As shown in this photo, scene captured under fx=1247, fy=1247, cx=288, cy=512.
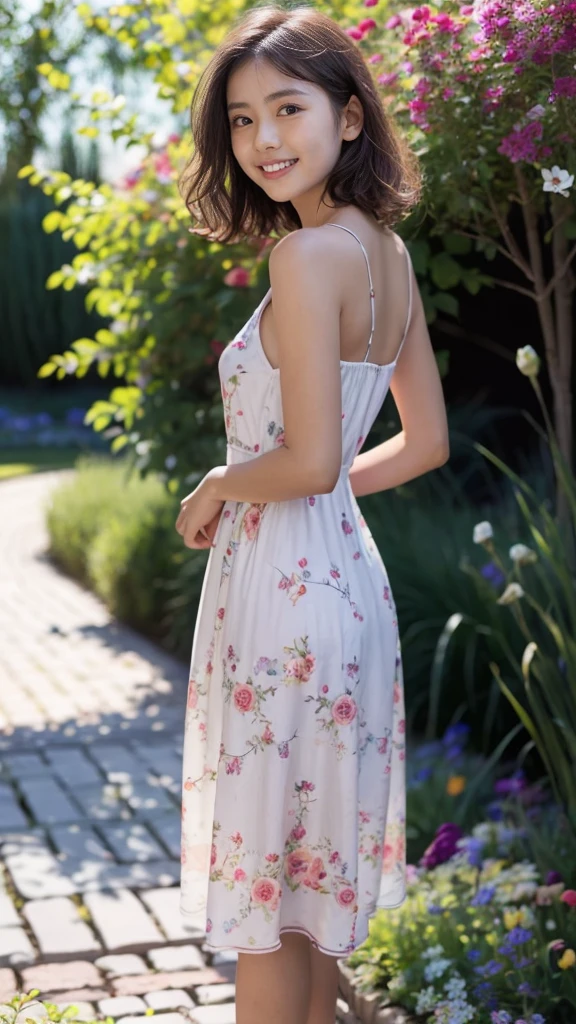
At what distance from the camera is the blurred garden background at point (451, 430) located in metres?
2.33

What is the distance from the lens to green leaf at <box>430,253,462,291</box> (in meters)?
2.97

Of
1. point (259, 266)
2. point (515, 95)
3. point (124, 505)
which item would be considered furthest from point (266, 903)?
point (124, 505)

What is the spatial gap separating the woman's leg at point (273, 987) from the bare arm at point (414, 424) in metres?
0.81

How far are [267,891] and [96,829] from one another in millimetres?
1801

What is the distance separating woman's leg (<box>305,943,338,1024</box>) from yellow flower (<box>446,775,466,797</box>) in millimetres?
1275

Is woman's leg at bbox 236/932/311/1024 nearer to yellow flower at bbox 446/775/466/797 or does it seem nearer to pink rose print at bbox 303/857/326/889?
pink rose print at bbox 303/857/326/889

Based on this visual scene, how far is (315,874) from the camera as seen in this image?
6.26ft

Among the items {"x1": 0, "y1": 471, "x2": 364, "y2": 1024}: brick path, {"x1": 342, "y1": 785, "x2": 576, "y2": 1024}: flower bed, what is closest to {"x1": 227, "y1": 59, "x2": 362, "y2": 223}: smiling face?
{"x1": 342, "y1": 785, "x2": 576, "y2": 1024}: flower bed

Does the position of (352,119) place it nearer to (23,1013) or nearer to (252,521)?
(252,521)

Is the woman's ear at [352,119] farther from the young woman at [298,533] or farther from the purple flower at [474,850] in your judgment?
the purple flower at [474,850]

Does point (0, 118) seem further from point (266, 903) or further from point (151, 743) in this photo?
point (266, 903)

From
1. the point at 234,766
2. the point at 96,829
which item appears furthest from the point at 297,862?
the point at 96,829

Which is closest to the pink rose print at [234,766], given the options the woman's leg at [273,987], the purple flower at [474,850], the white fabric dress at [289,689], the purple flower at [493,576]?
the white fabric dress at [289,689]

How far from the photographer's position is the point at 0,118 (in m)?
12.6
